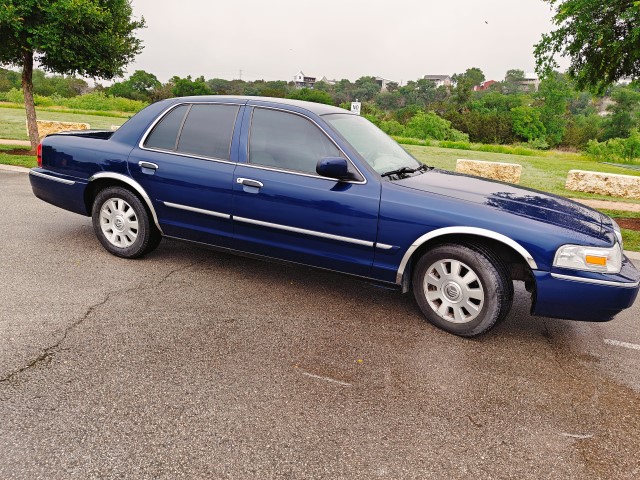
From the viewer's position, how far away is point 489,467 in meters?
2.47

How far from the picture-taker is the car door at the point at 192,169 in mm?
4578

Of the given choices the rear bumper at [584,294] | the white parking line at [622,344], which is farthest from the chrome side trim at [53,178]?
the white parking line at [622,344]

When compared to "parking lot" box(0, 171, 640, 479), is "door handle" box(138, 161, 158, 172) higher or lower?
higher

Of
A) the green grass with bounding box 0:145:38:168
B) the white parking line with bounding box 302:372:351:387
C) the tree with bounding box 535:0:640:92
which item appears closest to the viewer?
the white parking line with bounding box 302:372:351:387

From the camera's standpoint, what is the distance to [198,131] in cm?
480

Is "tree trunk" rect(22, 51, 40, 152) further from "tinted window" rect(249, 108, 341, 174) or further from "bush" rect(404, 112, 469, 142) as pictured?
"bush" rect(404, 112, 469, 142)

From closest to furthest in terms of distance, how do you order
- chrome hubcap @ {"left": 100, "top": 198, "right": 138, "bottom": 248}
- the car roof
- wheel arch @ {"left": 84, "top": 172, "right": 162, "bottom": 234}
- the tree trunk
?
1. the car roof
2. wheel arch @ {"left": 84, "top": 172, "right": 162, "bottom": 234}
3. chrome hubcap @ {"left": 100, "top": 198, "right": 138, "bottom": 248}
4. the tree trunk

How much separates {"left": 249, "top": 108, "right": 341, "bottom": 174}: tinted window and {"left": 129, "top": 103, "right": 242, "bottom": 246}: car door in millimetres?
219

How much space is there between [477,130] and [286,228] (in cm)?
6159

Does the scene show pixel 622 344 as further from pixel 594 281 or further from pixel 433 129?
pixel 433 129

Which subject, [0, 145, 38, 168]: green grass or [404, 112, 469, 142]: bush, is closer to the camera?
[0, 145, 38, 168]: green grass

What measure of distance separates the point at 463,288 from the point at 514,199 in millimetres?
940

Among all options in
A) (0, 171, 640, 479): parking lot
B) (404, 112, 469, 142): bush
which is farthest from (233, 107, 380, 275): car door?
(404, 112, 469, 142): bush

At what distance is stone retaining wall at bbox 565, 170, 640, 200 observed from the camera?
12766mm
